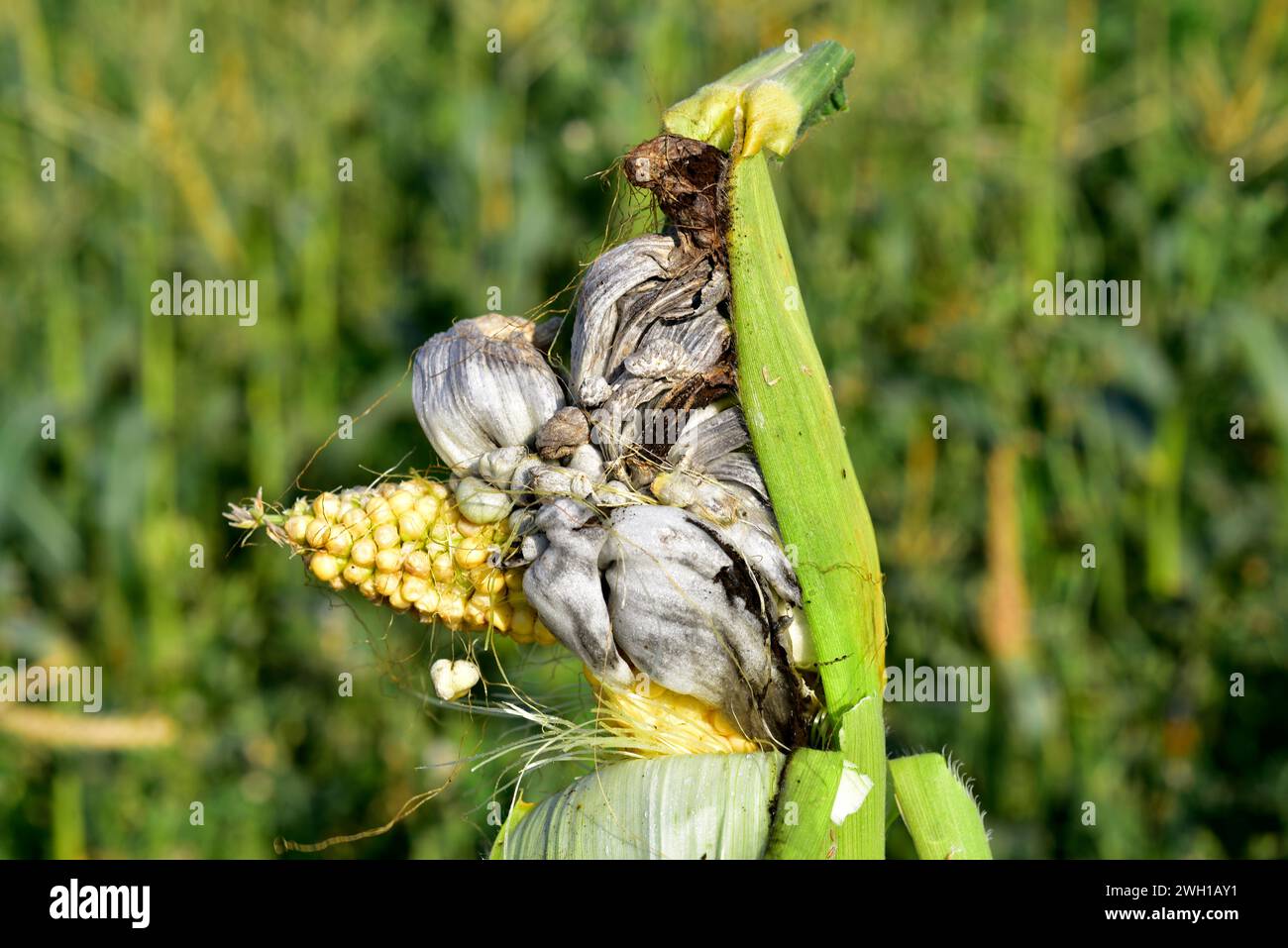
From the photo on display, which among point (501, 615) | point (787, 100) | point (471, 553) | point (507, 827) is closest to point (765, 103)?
point (787, 100)

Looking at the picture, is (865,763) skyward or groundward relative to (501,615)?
groundward

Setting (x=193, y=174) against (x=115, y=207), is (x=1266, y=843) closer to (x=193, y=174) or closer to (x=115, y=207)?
(x=193, y=174)

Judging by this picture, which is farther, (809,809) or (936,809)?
(936,809)

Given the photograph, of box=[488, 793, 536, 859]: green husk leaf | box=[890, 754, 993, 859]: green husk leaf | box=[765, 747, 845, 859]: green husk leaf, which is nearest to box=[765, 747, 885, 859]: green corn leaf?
box=[765, 747, 845, 859]: green husk leaf

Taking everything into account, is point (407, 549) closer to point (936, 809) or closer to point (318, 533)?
point (318, 533)

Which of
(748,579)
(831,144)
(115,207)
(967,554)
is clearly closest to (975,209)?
(831,144)

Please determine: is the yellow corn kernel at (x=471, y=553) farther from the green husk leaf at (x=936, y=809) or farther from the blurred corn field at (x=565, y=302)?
the blurred corn field at (x=565, y=302)
